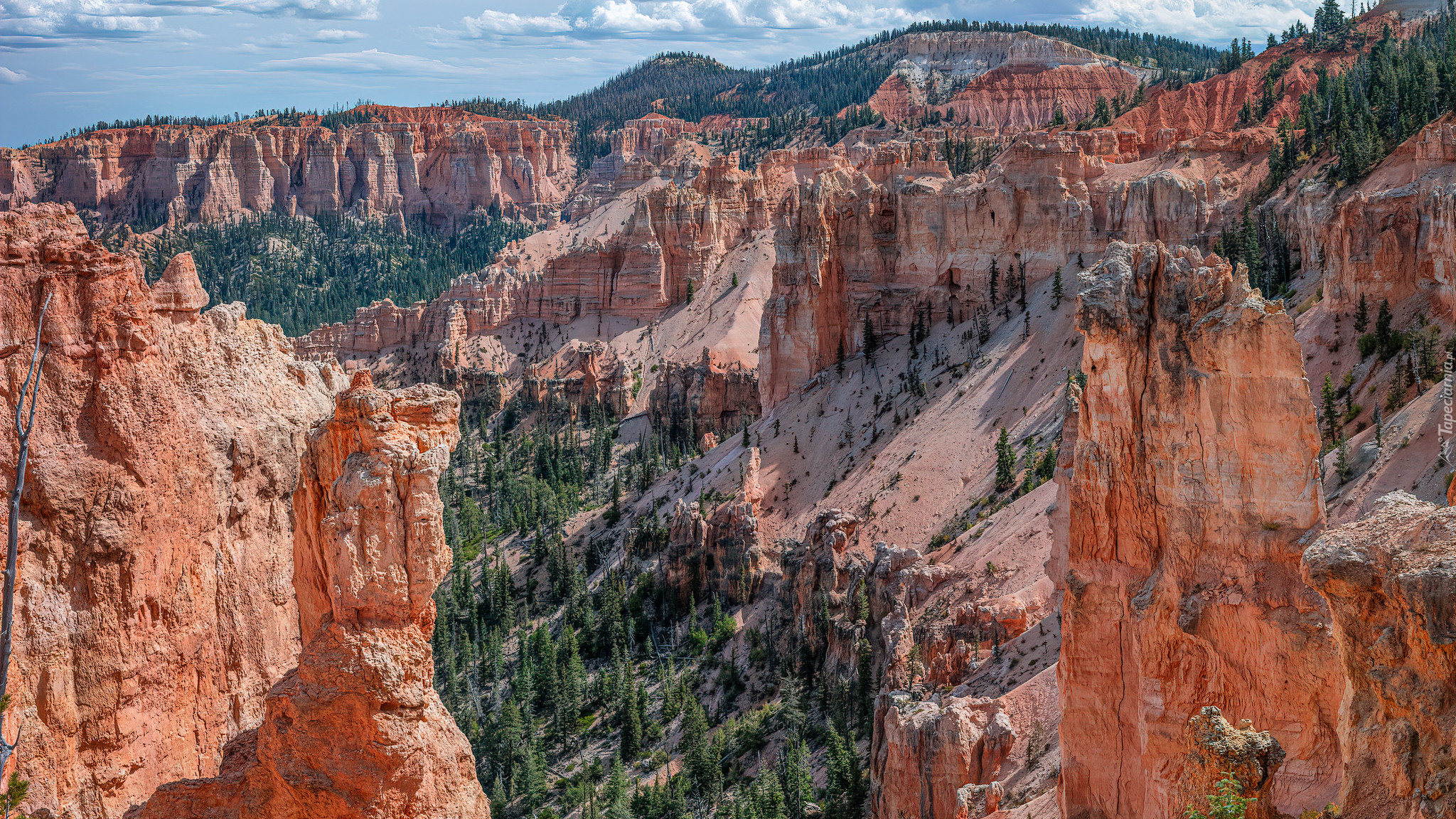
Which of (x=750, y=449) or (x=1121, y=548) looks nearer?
(x=1121, y=548)

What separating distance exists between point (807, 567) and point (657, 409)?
4967cm

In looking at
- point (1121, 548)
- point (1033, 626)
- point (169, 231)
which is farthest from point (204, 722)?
point (169, 231)

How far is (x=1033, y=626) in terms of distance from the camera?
39.1m

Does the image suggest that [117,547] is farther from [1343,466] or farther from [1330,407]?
[1330,407]

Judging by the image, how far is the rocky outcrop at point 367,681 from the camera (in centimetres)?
1464

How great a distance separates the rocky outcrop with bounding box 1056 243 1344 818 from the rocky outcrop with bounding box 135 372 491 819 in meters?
10.7

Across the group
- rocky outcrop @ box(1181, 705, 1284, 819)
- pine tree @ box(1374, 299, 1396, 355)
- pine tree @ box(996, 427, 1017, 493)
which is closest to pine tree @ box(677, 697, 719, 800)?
pine tree @ box(996, 427, 1017, 493)

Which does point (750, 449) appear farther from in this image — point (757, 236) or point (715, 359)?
point (757, 236)

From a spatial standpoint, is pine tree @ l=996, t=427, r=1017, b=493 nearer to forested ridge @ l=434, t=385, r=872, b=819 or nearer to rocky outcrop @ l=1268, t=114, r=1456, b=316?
forested ridge @ l=434, t=385, r=872, b=819

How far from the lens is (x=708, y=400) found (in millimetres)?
98625

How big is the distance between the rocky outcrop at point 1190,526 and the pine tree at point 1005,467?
33511 mm

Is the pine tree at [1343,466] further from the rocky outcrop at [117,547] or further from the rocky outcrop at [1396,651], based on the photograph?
the rocky outcrop at [117,547]

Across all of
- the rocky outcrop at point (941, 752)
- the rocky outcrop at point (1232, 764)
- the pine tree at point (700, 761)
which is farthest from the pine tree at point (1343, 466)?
the pine tree at point (700, 761)

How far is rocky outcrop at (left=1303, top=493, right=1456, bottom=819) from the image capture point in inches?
412
